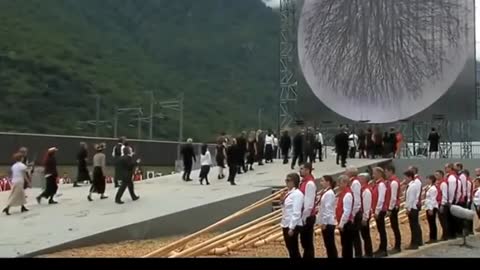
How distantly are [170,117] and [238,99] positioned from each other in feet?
64.8

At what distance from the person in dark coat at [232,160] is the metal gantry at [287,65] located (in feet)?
54.6

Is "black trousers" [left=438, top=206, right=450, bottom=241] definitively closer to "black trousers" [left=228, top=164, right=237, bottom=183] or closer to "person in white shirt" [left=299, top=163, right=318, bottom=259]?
"person in white shirt" [left=299, top=163, right=318, bottom=259]

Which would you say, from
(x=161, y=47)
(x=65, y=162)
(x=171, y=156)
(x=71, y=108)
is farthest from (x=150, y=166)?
(x=161, y=47)

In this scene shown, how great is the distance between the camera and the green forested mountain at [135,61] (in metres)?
70.9

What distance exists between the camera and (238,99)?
320ft

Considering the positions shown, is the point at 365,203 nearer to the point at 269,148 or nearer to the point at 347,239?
the point at 347,239

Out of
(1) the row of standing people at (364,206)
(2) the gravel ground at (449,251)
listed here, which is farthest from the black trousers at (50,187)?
(2) the gravel ground at (449,251)

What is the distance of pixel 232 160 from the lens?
18828mm

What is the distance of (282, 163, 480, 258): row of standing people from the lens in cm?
939

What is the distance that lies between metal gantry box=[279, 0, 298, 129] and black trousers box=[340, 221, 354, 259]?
83.2 ft

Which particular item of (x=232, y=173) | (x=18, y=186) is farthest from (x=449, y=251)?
(x=18, y=186)
